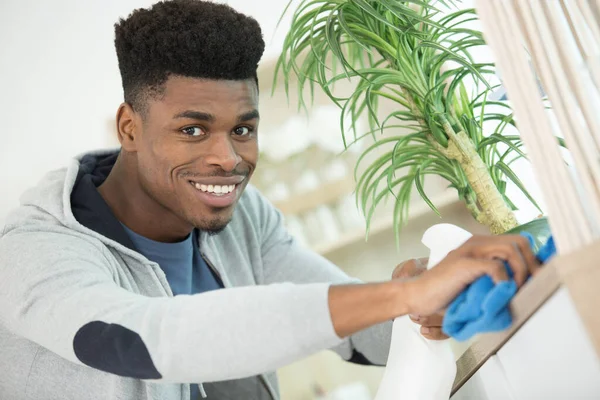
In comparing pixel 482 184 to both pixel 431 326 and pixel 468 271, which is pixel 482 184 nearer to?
pixel 431 326

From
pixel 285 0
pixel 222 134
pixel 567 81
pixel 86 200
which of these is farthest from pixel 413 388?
pixel 285 0

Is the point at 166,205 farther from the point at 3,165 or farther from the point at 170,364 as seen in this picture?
the point at 3,165

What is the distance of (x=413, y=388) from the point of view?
94cm

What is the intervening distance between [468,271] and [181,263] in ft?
3.05

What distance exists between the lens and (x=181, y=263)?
1495 mm

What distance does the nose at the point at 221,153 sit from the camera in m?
1.31

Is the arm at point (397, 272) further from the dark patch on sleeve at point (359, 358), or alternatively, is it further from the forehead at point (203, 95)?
the forehead at point (203, 95)

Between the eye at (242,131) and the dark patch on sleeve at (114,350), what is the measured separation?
618 millimetres

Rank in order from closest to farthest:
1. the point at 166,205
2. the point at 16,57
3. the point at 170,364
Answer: the point at 170,364 < the point at 166,205 < the point at 16,57

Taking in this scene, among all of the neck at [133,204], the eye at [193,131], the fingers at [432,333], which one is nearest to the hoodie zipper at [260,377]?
the neck at [133,204]

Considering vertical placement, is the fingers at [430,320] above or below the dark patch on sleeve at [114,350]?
below

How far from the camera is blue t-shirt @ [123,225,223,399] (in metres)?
1.45

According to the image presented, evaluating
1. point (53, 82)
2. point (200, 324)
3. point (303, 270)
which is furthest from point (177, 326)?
point (53, 82)

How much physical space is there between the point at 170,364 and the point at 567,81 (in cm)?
52
